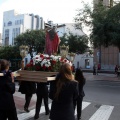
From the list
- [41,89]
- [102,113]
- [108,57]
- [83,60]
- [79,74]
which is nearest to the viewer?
[79,74]

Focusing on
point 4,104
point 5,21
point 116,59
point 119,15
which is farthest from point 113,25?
point 5,21

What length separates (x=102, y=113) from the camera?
937 centimetres

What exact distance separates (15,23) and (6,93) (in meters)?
109

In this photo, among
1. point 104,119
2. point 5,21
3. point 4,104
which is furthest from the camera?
point 5,21

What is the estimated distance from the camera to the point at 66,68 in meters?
4.48

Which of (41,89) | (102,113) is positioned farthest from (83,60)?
(41,89)

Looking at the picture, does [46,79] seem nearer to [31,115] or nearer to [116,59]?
[31,115]

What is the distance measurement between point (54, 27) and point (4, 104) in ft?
13.5

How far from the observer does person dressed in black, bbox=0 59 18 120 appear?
5.32 meters

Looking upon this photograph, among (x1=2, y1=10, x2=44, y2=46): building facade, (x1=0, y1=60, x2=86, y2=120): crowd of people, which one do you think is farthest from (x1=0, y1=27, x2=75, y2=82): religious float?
(x1=2, y1=10, x2=44, y2=46): building facade

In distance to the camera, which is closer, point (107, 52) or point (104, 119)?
point (104, 119)

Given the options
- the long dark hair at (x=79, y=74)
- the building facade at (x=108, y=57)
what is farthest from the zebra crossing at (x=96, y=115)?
the building facade at (x=108, y=57)

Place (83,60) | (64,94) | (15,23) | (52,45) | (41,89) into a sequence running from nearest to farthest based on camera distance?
1. (64,94)
2. (41,89)
3. (52,45)
4. (83,60)
5. (15,23)

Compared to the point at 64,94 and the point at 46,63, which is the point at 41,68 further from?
the point at 64,94
